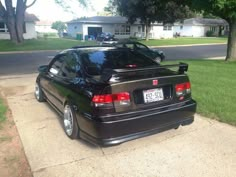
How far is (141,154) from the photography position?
151 inches

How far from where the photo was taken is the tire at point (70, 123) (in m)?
4.11

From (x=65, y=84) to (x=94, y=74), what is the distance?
69 cm

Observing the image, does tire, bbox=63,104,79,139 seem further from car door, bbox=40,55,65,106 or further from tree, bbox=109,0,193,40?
tree, bbox=109,0,193,40

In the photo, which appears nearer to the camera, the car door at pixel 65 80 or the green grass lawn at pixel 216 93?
the car door at pixel 65 80

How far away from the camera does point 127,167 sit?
3492mm

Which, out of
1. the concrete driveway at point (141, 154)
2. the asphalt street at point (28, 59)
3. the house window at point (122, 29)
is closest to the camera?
the concrete driveway at point (141, 154)

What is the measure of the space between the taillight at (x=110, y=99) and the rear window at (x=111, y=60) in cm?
67

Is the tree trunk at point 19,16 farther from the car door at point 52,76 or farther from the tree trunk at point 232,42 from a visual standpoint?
the car door at point 52,76

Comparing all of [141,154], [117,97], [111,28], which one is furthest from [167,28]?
[117,97]

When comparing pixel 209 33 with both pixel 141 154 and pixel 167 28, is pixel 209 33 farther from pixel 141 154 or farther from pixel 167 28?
pixel 141 154

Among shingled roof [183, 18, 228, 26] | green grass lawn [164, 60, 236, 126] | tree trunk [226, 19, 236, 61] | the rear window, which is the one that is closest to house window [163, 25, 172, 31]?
shingled roof [183, 18, 228, 26]

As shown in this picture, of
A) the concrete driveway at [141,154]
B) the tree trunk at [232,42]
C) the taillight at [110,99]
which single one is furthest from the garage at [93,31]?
the taillight at [110,99]

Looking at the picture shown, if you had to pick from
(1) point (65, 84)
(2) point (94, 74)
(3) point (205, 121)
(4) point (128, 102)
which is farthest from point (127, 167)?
(3) point (205, 121)

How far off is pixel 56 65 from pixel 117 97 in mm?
2257
